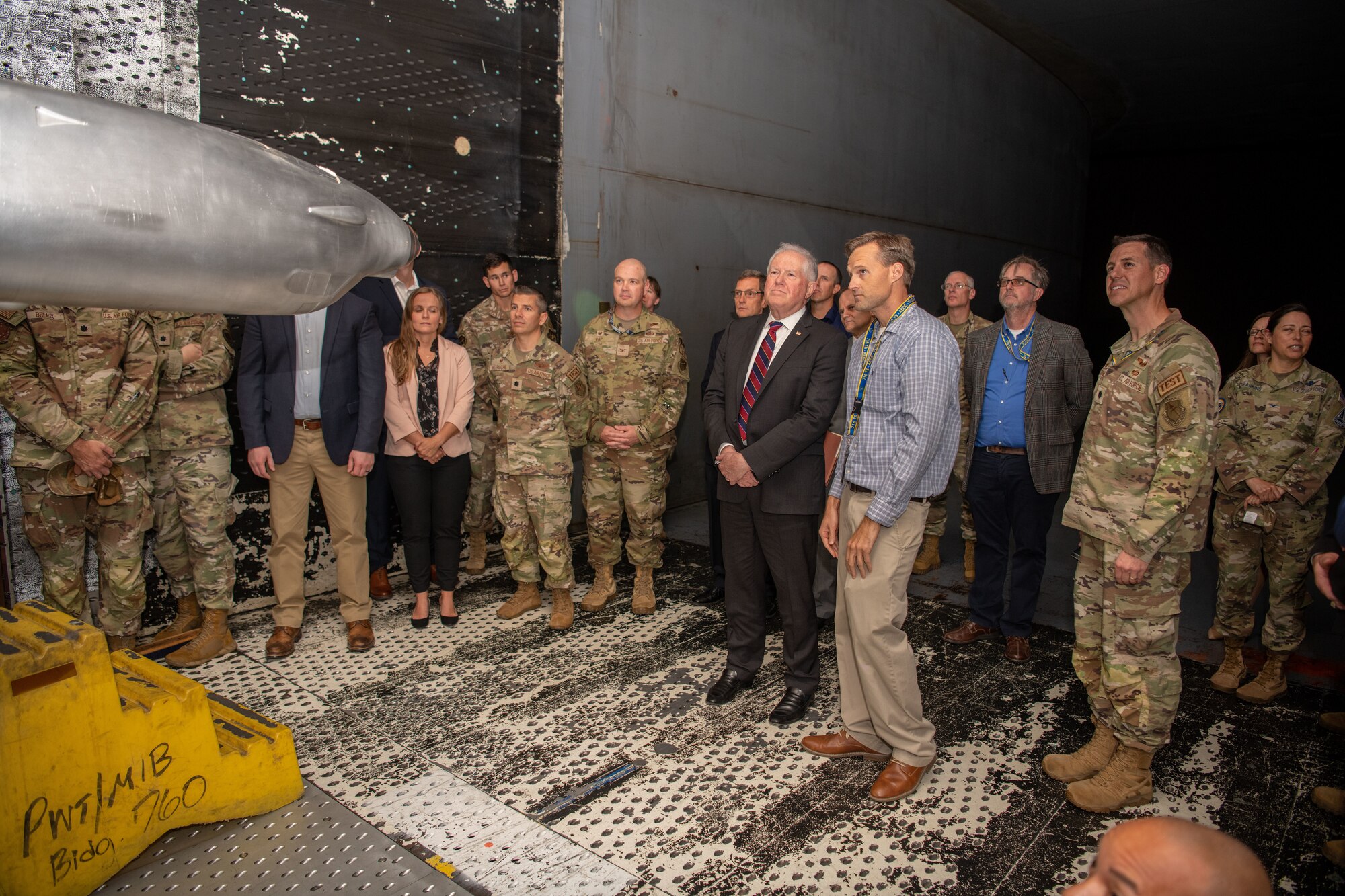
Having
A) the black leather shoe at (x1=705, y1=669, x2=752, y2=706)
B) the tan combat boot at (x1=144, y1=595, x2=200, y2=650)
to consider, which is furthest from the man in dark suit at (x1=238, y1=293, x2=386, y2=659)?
the black leather shoe at (x1=705, y1=669, x2=752, y2=706)

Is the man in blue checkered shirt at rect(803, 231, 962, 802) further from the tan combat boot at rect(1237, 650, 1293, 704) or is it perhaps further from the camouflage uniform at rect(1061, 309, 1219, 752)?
the tan combat boot at rect(1237, 650, 1293, 704)

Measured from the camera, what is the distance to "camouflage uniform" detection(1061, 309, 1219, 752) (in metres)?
2.39

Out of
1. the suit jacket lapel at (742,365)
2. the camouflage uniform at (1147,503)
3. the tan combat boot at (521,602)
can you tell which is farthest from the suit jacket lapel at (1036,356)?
the tan combat boot at (521,602)

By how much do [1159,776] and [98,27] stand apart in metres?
4.93

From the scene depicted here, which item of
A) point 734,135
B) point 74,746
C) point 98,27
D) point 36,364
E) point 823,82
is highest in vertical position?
point 823,82

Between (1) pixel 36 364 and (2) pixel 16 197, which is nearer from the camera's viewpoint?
(2) pixel 16 197

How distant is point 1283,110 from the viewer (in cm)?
1262

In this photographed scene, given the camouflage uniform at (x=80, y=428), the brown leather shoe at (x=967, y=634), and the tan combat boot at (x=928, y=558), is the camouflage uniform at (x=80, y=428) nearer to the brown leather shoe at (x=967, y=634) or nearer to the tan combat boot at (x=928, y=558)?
the brown leather shoe at (x=967, y=634)

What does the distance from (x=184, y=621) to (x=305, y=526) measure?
0.71m

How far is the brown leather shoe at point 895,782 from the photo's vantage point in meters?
2.56

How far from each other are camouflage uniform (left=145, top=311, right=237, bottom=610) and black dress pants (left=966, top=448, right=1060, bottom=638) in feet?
10.9

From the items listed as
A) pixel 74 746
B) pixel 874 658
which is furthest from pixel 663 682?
pixel 74 746

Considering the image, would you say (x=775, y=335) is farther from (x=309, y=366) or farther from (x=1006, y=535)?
(x=309, y=366)

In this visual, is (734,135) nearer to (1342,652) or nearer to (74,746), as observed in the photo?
(1342,652)
